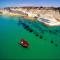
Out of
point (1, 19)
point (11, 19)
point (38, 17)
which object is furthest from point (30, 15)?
point (1, 19)

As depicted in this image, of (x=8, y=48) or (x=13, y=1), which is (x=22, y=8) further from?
(x=8, y=48)

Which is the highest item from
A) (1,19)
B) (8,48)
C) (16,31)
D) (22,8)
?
(22,8)

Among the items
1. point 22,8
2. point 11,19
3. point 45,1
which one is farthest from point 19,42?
point 45,1

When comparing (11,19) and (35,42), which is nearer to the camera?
(35,42)

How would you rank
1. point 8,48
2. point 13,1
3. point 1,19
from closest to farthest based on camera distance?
point 8,48 < point 1,19 < point 13,1

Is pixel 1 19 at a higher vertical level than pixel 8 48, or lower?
higher

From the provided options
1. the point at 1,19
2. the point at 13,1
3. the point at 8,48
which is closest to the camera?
the point at 8,48
